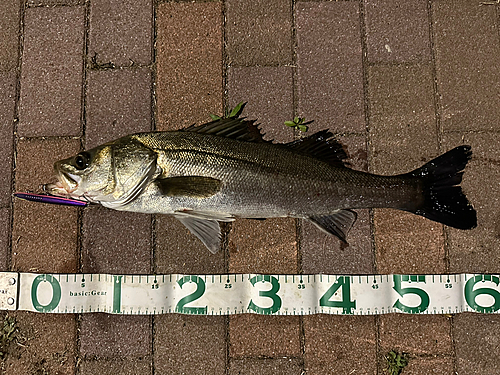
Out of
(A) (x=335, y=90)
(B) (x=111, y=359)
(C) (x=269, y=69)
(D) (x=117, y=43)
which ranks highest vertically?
(D) (x=117, y=43)

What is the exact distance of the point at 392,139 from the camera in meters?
3.76

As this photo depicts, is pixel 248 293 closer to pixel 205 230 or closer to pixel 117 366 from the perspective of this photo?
pixel 205 230

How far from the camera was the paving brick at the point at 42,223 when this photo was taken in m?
3.71

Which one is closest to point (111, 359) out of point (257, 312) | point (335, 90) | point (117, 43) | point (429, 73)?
point (257, 312)

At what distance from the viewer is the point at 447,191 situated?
11.1 feet

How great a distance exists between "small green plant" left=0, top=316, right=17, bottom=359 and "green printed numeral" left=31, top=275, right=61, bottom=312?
35cm

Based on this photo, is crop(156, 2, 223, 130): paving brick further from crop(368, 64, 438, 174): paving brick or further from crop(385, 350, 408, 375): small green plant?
crop(385, 350, 408, 375): small green plant

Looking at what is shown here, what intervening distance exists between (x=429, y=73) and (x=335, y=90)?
100 cm

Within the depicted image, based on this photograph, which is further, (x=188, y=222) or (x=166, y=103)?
(x=166, y=103)

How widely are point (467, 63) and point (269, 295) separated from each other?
3.17 metres

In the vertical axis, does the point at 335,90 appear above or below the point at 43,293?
above

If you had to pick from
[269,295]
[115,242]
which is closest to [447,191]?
[269,295]

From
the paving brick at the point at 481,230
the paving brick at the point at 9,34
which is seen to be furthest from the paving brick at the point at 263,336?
the paving brick at the point at 9,34

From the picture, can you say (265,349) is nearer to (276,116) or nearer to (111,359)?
(111,359)
